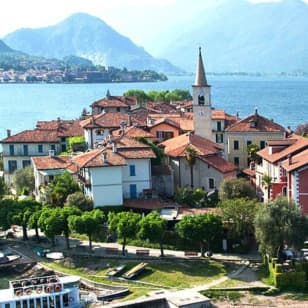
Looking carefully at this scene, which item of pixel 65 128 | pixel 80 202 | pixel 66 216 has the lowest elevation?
pixel 66 216

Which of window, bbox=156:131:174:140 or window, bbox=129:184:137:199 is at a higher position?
window, bbox=156:131:174:140

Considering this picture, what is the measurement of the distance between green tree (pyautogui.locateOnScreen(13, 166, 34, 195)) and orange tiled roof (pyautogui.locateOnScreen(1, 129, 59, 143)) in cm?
942

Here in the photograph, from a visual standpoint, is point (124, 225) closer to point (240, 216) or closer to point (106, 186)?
point (240, 216)

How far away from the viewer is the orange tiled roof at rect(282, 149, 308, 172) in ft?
168

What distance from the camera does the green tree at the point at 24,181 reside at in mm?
71550

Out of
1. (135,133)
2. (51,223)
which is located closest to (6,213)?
(51,223)

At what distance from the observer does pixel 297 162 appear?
5256 cm

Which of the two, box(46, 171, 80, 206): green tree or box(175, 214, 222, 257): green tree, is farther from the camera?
box(46, 171, 80, 206): green tree

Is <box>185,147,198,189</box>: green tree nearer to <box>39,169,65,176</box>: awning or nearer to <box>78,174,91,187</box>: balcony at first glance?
<box>78,174,91,187</box>: balcony

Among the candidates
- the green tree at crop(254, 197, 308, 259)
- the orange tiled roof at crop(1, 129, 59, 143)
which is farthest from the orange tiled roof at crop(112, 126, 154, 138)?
the green tree at crop(254, 197, 308, 259)

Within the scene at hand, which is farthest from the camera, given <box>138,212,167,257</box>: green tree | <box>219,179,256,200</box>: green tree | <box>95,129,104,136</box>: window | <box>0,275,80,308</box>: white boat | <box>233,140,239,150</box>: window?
<box>95,129,104,136</box>: window

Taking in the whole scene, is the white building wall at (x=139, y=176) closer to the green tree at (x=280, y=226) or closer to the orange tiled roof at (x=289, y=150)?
the orange tiled roof at (x=289, y=150)

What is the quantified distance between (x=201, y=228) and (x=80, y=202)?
12.8 m

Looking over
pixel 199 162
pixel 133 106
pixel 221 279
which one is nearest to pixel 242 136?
pixel 199 162
